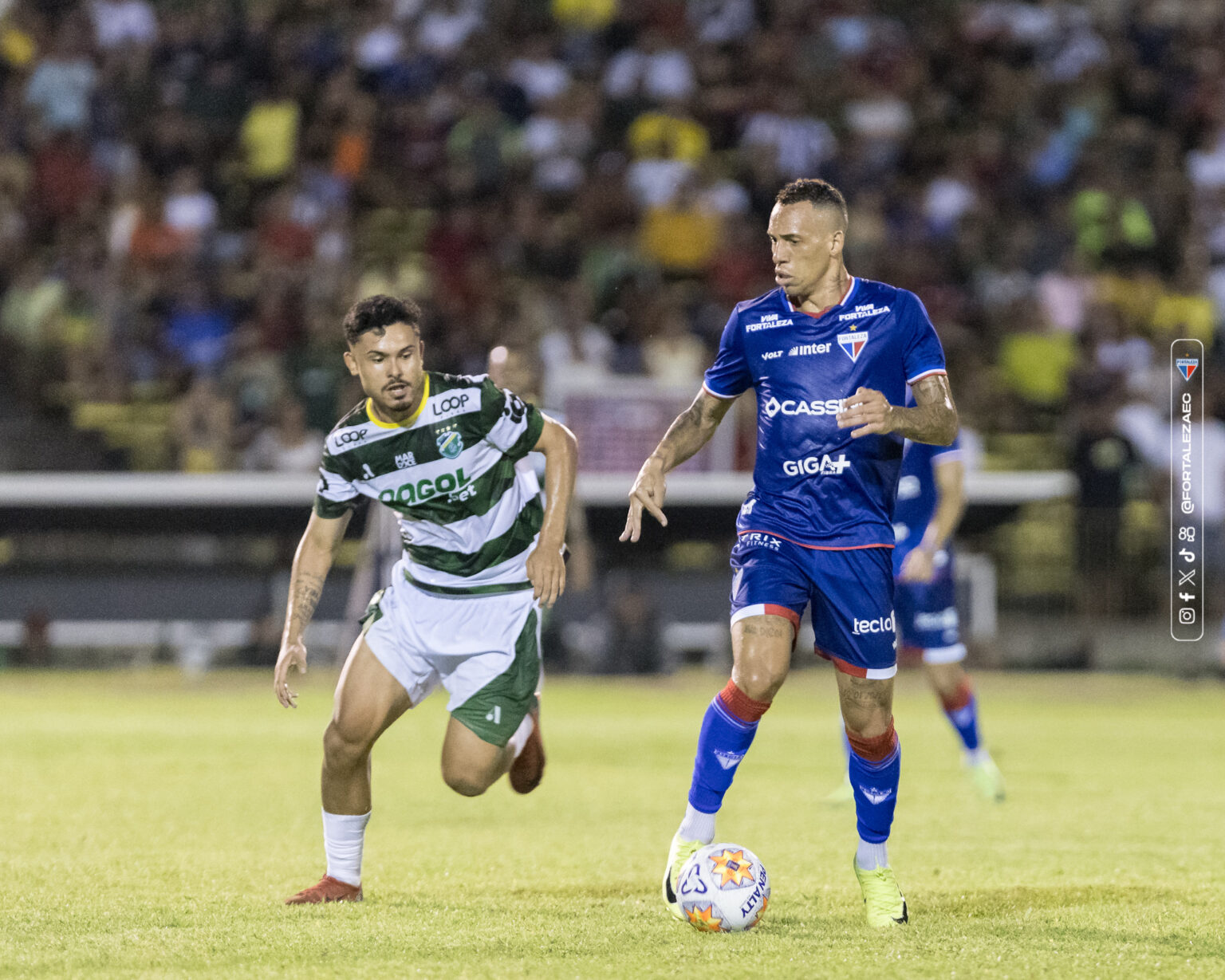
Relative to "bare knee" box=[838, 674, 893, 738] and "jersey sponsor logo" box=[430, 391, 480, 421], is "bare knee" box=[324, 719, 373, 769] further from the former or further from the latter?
"bare knee" box=[838, 674, 893, 738]

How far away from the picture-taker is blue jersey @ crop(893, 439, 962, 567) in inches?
391

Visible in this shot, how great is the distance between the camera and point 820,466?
6.23 m

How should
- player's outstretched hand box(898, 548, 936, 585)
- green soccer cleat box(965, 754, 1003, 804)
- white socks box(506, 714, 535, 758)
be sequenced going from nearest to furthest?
white socks box(506, 714, 535, 758) < player's outstretched hand box(898, 548, 936, 585) < green soccer cleat box(965, 754, 1003, 804)

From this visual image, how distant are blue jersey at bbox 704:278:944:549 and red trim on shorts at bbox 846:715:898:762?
686 millimetres

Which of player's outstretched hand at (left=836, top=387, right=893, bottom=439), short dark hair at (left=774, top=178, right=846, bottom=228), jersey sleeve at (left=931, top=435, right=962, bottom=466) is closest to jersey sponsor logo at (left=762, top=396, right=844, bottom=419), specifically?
player's outstretched hand at (left=836, top=387, right=893, bottom=439)

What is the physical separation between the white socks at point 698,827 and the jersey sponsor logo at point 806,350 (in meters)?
1.70

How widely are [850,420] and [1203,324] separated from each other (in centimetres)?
1475

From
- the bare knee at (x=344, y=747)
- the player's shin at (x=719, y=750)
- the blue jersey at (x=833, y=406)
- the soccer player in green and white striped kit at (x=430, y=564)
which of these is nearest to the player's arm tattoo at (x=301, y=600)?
the soccer player in green and white striped kit at (x=430, y=564)

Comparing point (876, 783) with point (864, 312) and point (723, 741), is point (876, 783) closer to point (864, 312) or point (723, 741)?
point (723, 741)

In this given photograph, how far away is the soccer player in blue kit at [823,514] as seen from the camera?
20.2ft

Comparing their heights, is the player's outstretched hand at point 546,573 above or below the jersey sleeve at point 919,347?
below

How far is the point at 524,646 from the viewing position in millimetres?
7113

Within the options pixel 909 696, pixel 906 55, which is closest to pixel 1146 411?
pixel 909 696

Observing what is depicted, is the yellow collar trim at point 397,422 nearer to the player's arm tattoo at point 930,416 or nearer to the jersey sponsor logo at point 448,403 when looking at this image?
the jersey sponsor logo at point 448,403
